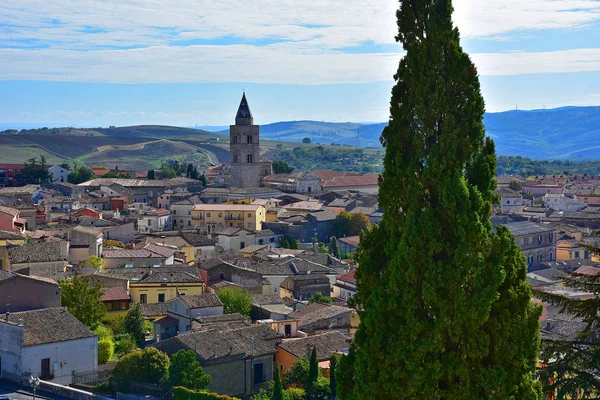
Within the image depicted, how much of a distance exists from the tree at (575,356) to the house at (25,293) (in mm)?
20679

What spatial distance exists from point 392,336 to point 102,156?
570 ft

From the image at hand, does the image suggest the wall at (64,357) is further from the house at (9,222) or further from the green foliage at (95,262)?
the house at (9,222)

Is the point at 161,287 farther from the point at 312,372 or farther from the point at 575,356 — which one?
the point at 575,356

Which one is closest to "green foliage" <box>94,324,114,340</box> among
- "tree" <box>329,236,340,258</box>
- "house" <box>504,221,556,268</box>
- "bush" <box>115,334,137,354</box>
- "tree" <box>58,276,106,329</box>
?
"tree" <box>58,276,106,329</box>

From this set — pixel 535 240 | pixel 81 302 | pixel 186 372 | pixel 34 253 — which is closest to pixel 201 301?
pixel 81 302

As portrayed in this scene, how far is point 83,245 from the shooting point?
145ft

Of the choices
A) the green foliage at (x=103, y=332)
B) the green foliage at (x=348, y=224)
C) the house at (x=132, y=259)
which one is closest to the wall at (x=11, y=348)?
the green foliage at (x=103, y=332)

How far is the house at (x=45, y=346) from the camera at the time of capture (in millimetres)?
25344

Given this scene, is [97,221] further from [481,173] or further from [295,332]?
[481,173]

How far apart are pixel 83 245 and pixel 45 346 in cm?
1920

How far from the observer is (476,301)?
10031mm

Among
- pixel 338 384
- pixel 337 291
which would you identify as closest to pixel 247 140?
pixel 337 291

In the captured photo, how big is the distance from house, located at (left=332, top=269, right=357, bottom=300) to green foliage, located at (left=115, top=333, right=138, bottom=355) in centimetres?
1114

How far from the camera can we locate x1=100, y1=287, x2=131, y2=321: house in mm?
33625
